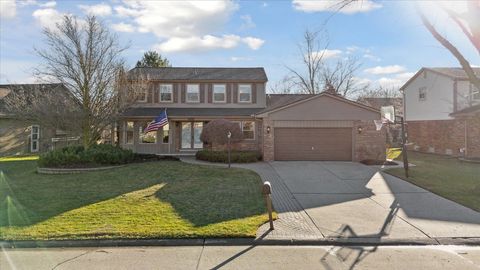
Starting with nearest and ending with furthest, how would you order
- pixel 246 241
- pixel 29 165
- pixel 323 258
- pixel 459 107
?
pixel 323 258, pixel 246 241, pixel 29 165, pixel 459 107

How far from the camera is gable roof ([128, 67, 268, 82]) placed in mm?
24641

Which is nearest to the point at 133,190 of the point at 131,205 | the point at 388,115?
the point at 131,205

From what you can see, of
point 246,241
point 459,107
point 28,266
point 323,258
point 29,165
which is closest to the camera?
point 28,266

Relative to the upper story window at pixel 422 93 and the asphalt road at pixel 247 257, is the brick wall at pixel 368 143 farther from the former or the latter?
the asphalt road at pixel 247 257

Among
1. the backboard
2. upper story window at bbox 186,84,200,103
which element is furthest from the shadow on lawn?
upper story window at bbox 186,84,200,103

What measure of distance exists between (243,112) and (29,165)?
13.4 m

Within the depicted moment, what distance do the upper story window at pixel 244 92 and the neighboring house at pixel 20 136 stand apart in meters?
13.0

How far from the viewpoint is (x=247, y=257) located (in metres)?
5.34

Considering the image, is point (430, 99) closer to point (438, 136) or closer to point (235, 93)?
point (438, 136)

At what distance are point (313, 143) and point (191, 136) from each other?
9.56 metres

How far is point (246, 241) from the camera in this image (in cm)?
604

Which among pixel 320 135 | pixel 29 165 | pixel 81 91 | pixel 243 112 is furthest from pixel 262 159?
pixel 29 165

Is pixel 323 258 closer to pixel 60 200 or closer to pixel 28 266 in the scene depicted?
pixel 28 266

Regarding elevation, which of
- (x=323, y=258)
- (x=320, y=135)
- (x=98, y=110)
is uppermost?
(x=98, y=110)
